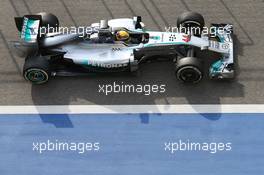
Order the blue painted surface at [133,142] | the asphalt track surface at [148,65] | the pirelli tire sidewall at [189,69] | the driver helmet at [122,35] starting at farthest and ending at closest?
the asphalt track surface at [148,65] < the driver helmet at [122,35] < the pirelli tire sidewall at [189,69] < the blue painted surface at [133,142]

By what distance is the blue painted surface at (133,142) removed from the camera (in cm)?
1057

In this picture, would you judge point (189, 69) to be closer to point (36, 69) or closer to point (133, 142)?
point (133, 142)

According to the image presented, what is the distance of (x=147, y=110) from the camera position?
1121 cm

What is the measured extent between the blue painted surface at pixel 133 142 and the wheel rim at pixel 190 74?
0.81 m

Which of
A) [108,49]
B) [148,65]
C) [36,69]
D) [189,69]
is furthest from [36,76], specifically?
[189,69]

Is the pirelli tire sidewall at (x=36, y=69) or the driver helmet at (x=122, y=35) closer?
the pirelli tire sidewall at (x=36, y=69)

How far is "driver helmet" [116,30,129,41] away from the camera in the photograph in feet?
36.7

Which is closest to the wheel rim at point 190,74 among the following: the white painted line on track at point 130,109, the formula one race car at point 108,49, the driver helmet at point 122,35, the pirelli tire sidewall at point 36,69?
the formula one race car at point 108,49

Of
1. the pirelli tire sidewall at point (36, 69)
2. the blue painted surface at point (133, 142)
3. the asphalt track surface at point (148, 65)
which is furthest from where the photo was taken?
the asphalt track surface at point (148, 65)

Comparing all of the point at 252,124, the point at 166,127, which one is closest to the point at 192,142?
the point at 166,127

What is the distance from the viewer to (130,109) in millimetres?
11250

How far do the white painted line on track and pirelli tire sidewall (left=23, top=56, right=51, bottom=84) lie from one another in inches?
25.5

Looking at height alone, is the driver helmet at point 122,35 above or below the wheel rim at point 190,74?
above

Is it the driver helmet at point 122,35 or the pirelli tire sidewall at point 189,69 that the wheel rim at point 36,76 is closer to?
the driver helmet at point 122,35
